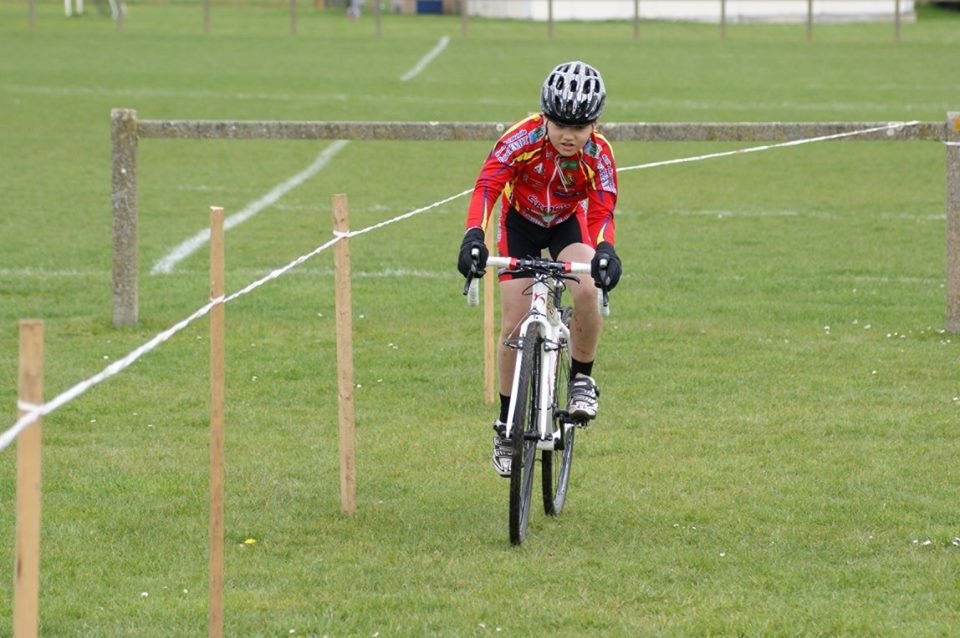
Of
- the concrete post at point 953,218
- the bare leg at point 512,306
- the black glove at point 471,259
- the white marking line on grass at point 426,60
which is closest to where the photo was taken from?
the black glove at point 471,259

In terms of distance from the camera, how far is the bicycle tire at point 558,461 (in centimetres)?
706

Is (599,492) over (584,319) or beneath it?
beneath

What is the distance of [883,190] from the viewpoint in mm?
19328

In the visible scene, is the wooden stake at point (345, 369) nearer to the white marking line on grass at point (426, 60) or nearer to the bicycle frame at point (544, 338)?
the bicycle frame at point (544, 338)

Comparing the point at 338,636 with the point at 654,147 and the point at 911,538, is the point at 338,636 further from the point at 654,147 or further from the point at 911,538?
the point at 654,147

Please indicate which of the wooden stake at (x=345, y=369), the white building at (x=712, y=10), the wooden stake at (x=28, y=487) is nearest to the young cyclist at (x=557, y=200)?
the wooden stake at (x=345, y=369)

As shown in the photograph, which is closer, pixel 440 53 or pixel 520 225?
pixel 520 225

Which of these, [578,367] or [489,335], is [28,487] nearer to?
[578,367]

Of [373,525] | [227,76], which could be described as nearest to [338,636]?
[373,525]

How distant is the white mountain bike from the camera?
258 inches

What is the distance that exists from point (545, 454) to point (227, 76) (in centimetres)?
2791

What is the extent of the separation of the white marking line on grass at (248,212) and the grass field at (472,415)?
0.60 feet

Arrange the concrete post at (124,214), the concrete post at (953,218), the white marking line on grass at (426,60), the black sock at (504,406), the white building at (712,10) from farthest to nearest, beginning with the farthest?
the white building at (712,10)
the white marking line on grass at (426,60)
the concrete post at (124,214)
the concrete post at (953,218)
the black sock at (504,406)

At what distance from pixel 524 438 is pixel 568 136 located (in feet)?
4.28
